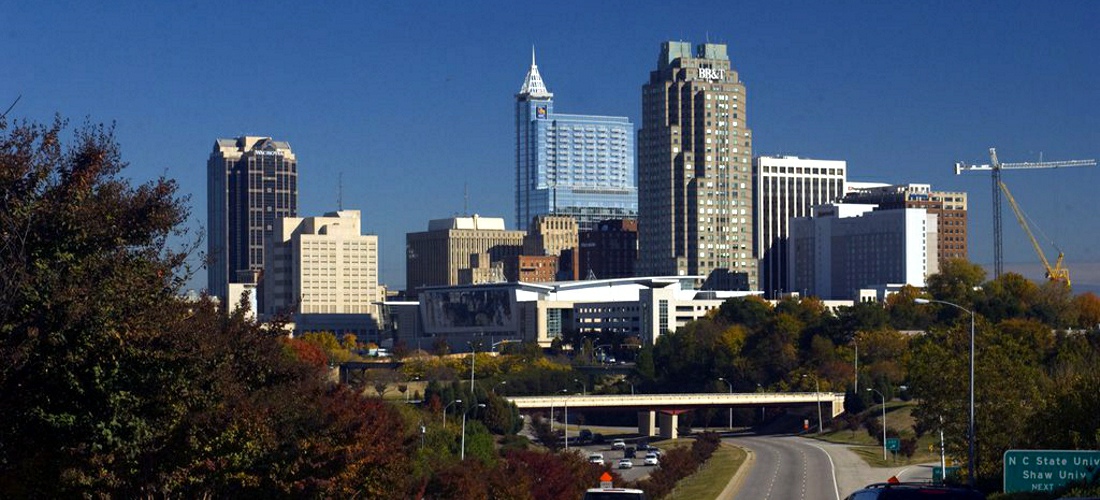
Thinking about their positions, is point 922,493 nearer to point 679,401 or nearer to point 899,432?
point 899,432

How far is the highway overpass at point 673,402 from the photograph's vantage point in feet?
519

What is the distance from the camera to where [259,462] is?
4244 cm

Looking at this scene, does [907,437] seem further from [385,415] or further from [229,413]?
[229,413]

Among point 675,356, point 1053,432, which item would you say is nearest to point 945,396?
point 1053,432

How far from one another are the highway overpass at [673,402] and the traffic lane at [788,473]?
1461 centimetres

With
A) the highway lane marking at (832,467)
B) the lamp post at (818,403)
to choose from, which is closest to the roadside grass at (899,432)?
the highway lane marking at (832,467)

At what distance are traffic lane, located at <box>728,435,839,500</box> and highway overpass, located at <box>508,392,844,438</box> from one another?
14607 millimetres

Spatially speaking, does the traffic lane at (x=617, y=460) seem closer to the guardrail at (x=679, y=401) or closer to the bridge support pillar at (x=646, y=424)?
the guardrail at (x=679, y=401)

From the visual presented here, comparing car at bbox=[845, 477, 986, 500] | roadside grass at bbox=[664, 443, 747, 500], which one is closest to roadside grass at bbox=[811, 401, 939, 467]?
roadside grass at bbox=[664, 443, 747, 500]

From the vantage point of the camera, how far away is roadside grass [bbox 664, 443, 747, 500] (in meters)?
96.7

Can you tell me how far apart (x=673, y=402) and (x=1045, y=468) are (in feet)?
400

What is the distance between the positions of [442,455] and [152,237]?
195ft

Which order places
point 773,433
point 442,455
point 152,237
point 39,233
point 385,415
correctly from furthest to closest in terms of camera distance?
point 773,433
point 442,455
point 385,415
point 152,237
point 39,233

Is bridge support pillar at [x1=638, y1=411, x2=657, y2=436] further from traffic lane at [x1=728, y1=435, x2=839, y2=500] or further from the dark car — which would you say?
the dark car
